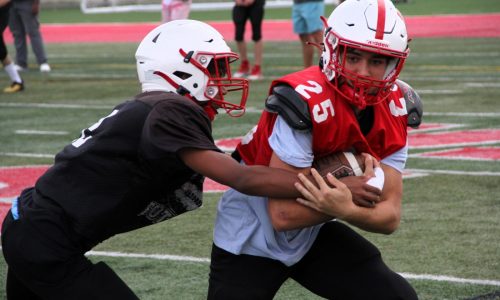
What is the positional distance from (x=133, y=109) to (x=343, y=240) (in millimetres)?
904

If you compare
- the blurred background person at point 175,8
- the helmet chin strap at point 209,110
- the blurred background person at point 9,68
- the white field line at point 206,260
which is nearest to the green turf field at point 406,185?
the white field line at point 206,260

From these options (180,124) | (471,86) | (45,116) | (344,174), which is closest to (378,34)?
(344,174)

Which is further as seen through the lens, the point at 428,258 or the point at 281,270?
the point at 428,258

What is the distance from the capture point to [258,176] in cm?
340

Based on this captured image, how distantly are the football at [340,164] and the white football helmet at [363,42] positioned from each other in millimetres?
194

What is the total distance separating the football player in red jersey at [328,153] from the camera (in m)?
3.44

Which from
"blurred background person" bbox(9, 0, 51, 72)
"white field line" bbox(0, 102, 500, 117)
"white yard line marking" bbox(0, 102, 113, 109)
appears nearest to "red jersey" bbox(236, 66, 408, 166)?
"white field line" bbox(0, 102, 500, 117)

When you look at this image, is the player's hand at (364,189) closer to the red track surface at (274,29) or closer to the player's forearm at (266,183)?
the player's forearm at (266,183)

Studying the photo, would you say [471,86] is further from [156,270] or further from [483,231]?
[156,270]

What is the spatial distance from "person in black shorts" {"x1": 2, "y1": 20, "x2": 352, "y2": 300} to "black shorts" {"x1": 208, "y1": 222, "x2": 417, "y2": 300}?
31cm

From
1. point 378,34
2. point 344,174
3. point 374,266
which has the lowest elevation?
point 374,266

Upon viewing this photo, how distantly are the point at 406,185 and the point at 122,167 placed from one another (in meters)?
4.12

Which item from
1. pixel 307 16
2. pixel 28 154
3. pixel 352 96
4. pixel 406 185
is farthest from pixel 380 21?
pixel 307 16

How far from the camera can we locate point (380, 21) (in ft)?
A: 11.6
